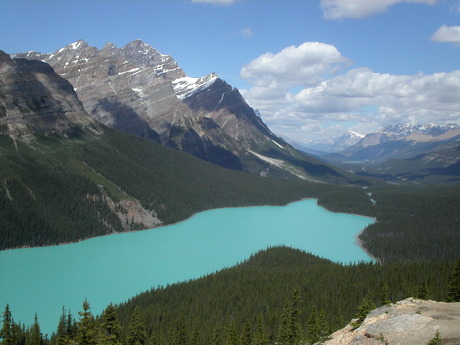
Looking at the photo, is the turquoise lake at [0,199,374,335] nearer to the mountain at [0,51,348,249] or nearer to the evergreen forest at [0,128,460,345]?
the evergreen forest at [0,128,460,345]

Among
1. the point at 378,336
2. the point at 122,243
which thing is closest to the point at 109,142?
the point at 122,243

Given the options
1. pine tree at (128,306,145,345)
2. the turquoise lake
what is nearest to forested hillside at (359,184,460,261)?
the turquoise lake

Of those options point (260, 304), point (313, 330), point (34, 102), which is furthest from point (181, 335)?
point (34, 102)

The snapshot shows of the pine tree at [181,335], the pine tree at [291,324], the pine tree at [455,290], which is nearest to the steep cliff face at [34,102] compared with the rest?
the pine tree at [181,335]

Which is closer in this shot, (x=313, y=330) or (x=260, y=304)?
(x=313, y=330)

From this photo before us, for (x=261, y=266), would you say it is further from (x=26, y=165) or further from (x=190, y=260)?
(x=26, y=165)

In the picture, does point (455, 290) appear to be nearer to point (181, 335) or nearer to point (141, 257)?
point (181, 335)
